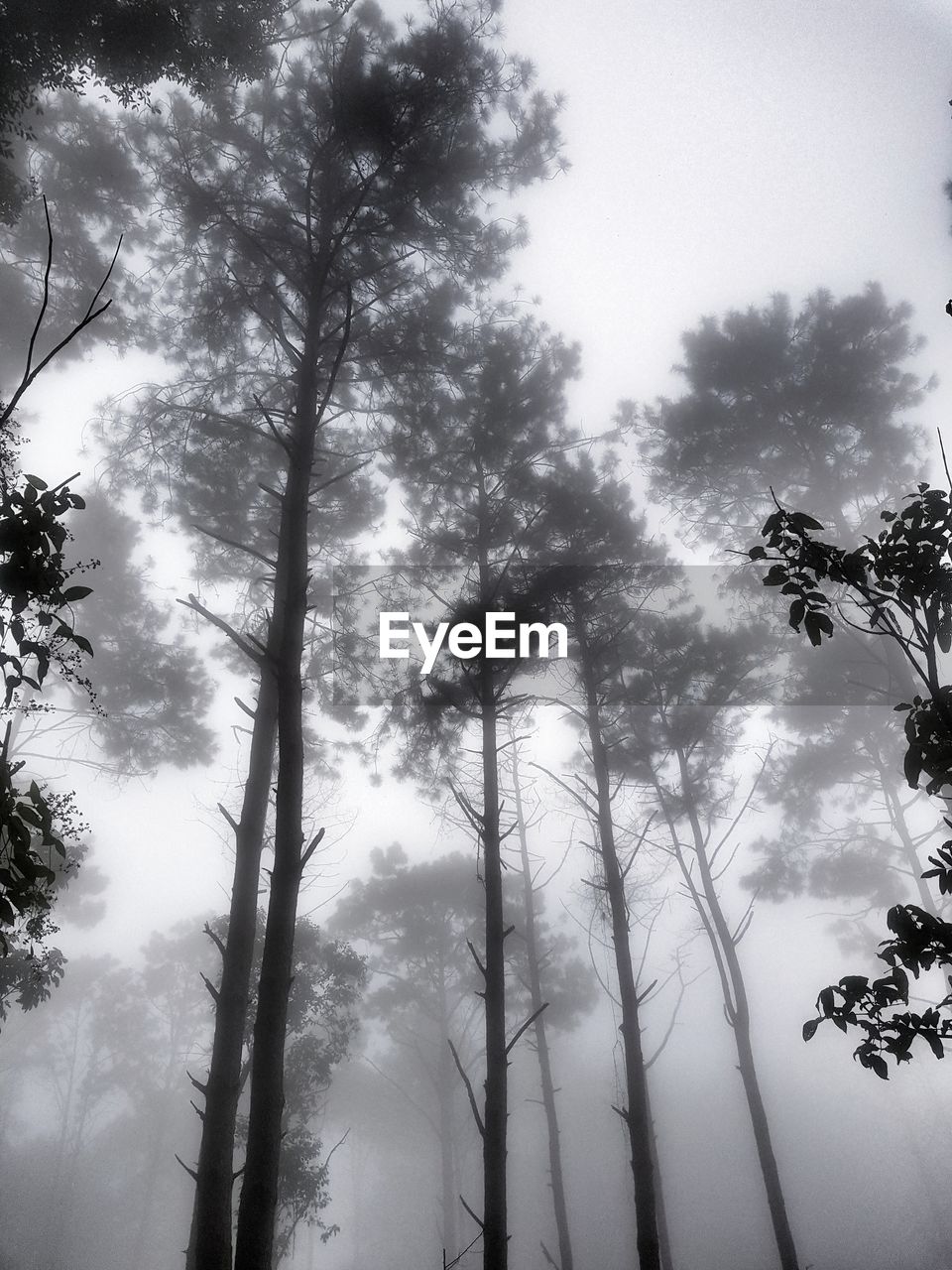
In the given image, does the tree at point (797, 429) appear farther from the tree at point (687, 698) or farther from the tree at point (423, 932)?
the tree at point (423, 932)

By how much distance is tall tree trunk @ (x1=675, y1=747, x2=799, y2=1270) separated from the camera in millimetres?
8734

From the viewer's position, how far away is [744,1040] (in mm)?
10031

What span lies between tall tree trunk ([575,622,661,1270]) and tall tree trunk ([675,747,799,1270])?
2472 millimetres

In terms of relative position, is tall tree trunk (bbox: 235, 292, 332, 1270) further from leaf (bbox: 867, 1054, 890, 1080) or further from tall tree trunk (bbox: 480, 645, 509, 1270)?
leaf (bbox: 867, 1054, 890, 1080)

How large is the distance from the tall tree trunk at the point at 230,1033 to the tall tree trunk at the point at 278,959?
0.34 m

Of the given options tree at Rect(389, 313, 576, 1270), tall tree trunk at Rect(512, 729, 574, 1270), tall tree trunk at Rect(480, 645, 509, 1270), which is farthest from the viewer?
tall tree trunk at Rect(512, 729, 574, 1270)

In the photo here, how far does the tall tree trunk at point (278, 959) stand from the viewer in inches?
144

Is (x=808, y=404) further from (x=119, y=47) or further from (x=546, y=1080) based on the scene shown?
(x=546, y=1080)

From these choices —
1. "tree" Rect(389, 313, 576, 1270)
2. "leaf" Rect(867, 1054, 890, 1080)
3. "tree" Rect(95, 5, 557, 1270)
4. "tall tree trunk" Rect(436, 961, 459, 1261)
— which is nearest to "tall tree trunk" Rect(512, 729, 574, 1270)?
"tree" Rect(389, 313, 576, 1270)

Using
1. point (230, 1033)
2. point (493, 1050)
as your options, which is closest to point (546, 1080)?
point (493, 1050)

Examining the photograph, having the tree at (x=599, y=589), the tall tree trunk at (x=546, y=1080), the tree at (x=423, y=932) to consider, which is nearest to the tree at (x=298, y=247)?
the tree at (x=599, y=589)

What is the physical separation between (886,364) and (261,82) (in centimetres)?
1083

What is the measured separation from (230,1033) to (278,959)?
5.81 ft

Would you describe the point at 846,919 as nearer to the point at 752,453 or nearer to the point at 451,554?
the point at 752,453
